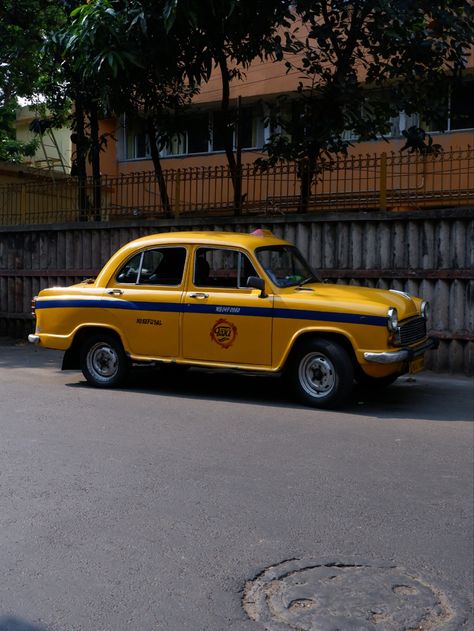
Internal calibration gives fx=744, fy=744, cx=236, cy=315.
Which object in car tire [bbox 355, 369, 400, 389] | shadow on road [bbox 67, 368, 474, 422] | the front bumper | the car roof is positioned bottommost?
shadow on road [bbox 67, 368, 474, 422]

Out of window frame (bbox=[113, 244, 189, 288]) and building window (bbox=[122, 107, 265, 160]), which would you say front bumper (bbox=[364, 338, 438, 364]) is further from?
building window (bbox=[122, 107, 265, 160])

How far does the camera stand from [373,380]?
9023 millimetres

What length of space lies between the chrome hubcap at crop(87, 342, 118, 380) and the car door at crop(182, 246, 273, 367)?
3.61 feet

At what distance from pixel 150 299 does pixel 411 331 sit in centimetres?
314

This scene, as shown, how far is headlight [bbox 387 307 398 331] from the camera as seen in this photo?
7.92m

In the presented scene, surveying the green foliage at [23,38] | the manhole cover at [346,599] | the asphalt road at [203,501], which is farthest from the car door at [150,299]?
the green foliage at [23,38]

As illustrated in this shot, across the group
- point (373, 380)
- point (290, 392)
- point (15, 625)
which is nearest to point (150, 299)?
point (290, 392)

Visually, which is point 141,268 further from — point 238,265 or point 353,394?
point 353,394

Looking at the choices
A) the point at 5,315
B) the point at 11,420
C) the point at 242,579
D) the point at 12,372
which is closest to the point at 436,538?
the point at 242,579

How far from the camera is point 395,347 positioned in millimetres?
8023

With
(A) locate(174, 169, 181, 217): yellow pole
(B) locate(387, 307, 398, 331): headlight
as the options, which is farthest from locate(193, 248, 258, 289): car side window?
(A) locate(174, 169, 181, 217): yellow pole

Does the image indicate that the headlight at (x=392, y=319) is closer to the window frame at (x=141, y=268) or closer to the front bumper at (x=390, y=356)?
the front bumper at (x=390, y=356)

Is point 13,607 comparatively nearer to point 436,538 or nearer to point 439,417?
point 436,538

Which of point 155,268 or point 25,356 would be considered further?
point 25,356
